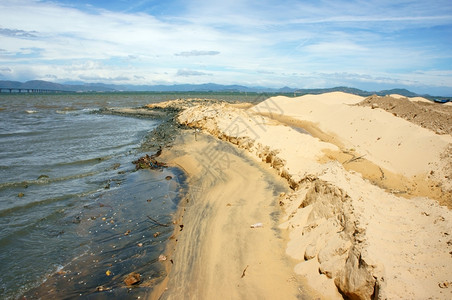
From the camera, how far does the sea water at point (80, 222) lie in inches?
195

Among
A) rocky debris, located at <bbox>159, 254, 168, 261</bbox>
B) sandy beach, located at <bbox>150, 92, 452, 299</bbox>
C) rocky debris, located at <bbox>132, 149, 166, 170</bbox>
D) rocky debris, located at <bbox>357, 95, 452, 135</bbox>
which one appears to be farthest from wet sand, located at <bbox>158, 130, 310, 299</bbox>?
rocky debris, located at <bbox>357, 95, 452, 135</bbox>

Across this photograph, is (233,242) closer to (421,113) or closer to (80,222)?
(80,222)

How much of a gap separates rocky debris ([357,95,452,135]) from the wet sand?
9157 millimetres

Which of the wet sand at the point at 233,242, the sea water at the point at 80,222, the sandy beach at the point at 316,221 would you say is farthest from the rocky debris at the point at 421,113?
the sea water at the point at 80,222

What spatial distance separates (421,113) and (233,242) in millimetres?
14320

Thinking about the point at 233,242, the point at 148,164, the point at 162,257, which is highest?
the point at 148,164

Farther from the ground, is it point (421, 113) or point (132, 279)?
point (421, 113)

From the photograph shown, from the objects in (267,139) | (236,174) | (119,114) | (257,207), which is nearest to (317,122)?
(267,139)

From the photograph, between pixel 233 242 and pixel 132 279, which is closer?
pixel 132 279

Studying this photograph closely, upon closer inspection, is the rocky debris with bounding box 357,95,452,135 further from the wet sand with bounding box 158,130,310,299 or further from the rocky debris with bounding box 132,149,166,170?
the rocky debris with bounding box 132,149,166,170

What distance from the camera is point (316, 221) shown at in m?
5.41

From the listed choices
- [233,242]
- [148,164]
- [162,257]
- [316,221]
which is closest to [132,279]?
[162,257]

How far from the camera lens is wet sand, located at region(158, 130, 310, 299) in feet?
14.7

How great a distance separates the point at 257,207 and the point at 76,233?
14.5ft
